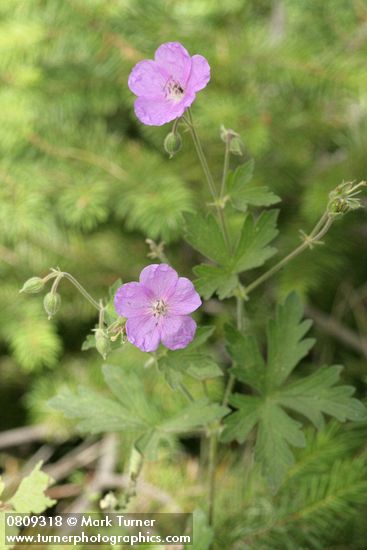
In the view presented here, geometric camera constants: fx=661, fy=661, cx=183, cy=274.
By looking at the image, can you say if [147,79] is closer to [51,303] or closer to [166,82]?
[166,82]

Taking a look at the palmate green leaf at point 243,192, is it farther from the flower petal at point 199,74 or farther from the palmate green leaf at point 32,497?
the palmate green leaf at point 32,497

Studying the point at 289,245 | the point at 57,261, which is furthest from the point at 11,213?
the point at 289,245

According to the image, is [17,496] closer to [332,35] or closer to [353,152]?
[353,152]

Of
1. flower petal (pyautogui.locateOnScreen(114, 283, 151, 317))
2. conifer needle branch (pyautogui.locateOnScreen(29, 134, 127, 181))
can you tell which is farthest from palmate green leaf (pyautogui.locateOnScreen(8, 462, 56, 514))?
conifer needle branch (pyautogui.locateOnScreen(29, 134, 127, 181))

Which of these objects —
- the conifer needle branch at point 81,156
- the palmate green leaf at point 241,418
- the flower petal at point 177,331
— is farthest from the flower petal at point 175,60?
the conifer needle branch at point 81,156

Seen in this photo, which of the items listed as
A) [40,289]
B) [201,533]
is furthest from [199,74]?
[201,533]

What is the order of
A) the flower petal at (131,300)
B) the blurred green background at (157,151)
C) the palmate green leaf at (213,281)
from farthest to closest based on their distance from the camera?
the blurred green background at (157,151), the palmate green leaf at (213,281), the flower petal at (131,300)
